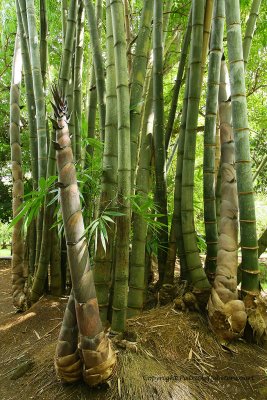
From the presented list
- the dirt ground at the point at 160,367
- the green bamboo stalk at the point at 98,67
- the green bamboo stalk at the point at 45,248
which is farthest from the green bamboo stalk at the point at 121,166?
the green bamboo stalk at the point at 45,248

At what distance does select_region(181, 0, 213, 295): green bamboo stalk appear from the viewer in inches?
82.9

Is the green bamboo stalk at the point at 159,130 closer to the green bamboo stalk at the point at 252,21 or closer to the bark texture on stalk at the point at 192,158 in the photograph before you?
the bark texture on stalk at the point at 192,158

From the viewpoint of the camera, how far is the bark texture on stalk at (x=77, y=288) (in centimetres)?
129

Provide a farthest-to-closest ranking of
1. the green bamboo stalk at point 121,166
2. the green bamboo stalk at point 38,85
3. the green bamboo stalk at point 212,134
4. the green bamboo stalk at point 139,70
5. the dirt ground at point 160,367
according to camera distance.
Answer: the green bamboo stalk at point 38,85 < the green bamboo stalk at point 212,134 < the green bamboo stalk at point 139,70 < the green bamboo stalk at point 121,166 < the dirt ground at point 160,367

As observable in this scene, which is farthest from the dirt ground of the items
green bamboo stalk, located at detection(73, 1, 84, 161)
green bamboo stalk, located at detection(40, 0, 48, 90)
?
green bamboo stalk, located at detection(40, 0, 48, 90)

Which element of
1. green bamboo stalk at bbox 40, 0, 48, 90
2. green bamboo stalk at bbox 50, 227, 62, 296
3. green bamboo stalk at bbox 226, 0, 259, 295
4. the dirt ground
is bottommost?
the dirt ground

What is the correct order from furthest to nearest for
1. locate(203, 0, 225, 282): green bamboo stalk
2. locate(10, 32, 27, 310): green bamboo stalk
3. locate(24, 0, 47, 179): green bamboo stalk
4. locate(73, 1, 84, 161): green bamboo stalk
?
locate(10, 32, 27, 310): green bamboo stalk, locate(73, 1, 84, 161): green bamboo stalk, locate(24, 0, 47, 179): green bamboo stalk, locate(203, 0, 225, 282): green bamboo stalk

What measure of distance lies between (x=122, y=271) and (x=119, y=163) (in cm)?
57

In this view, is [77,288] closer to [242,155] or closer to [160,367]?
[160,367]

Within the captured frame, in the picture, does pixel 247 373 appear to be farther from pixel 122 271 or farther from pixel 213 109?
pixel 213 109

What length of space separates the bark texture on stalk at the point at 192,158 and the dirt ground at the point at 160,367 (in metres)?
0.27

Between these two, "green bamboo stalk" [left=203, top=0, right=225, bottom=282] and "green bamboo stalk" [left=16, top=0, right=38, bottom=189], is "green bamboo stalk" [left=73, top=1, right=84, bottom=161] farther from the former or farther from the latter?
"green bamboo stalk" [left=203, top=0, right=225, bottom=282]

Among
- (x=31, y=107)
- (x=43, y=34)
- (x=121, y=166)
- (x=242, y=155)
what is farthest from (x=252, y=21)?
(x=31, y=107)

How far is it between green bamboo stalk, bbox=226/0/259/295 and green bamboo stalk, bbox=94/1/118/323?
0.68m
